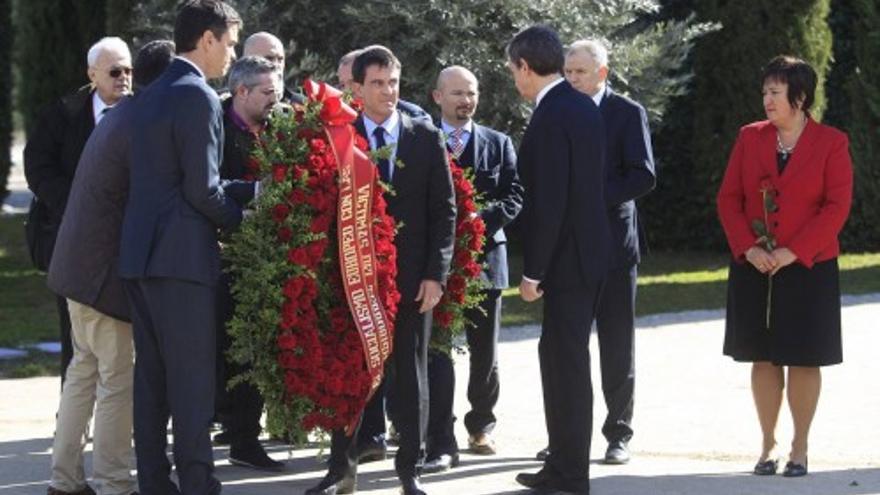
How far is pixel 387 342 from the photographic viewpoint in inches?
294

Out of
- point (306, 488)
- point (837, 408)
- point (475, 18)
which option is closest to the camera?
point (306, 488)

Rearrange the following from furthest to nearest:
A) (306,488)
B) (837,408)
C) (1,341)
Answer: (1,341) → (837,408) → (306,488)

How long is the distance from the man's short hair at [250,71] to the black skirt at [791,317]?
2.52 meters

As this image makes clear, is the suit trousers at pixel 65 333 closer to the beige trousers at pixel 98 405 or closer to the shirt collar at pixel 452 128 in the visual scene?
the beige trousers at pixel 98 405

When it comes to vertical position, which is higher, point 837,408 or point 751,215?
point 751,215

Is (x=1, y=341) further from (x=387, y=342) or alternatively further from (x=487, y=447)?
(x=387, y=342)

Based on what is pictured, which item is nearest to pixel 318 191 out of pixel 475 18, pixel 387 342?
pixel 387 342

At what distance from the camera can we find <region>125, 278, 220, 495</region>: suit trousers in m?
7.07

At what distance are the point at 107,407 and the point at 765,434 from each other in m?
3.18

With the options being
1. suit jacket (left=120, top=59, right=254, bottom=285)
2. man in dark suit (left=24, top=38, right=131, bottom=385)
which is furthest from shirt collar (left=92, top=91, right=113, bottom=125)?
suit jacket (left=120, top=59, right=254, bottom=285)

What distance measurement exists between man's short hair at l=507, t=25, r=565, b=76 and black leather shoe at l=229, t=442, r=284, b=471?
2.35m

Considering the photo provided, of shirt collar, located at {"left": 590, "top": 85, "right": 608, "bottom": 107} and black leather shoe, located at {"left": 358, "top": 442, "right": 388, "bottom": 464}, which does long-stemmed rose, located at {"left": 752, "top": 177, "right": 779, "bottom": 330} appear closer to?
shirt collar, located at {"left": 590, "top": 85, "right": 608, "bottom": 107}

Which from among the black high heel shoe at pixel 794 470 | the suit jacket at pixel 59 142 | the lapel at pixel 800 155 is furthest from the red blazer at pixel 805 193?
the suit jacket at pixel 59 142

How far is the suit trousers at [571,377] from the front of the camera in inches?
305
